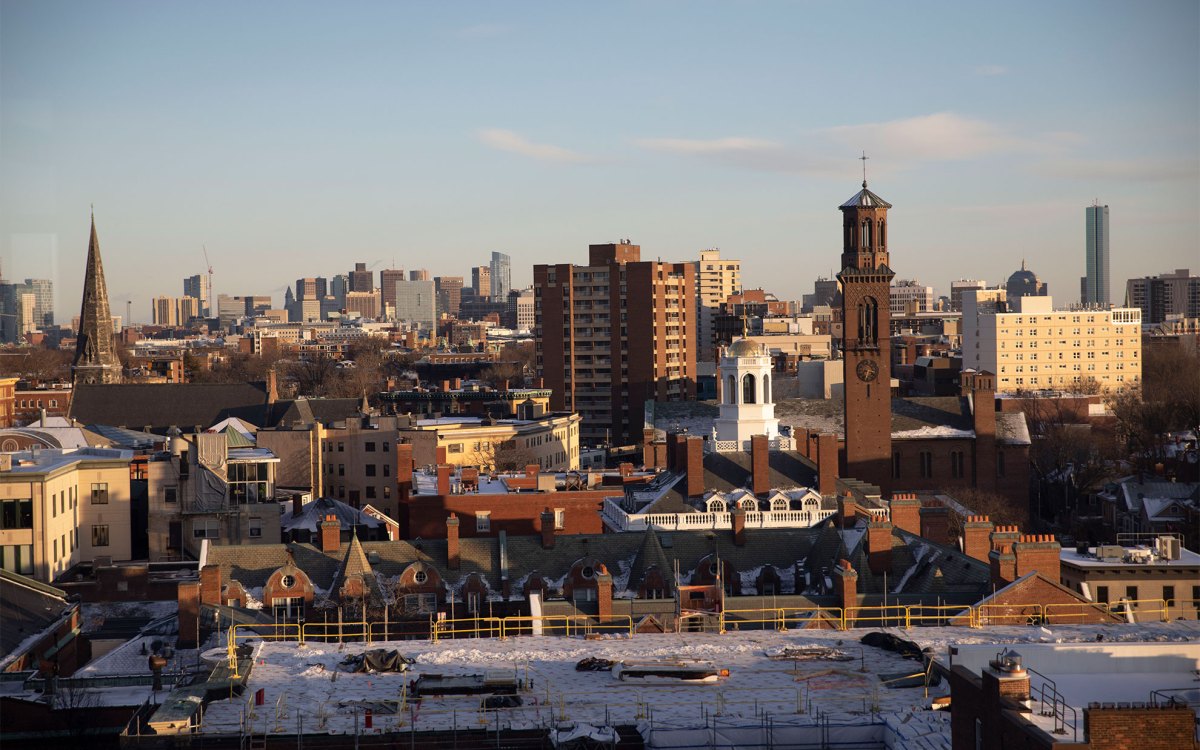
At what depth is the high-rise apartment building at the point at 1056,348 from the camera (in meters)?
166

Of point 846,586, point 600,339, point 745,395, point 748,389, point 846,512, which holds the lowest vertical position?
point 846,586

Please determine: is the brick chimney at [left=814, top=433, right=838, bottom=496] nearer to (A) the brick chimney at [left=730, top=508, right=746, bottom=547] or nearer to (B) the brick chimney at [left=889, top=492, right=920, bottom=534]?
(B) the brick chimney at [left=889, top=492, right=920, bottom=534]

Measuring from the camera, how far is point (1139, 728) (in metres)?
20.2

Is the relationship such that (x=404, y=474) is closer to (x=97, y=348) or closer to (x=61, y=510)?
(x=61, y=510)

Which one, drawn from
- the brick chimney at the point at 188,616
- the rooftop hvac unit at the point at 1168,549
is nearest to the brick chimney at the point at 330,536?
the brick chimney at the point at 188,616

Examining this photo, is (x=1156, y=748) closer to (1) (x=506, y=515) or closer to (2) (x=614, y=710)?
(2) (x=614, y=710)

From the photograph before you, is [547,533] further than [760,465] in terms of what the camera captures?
No

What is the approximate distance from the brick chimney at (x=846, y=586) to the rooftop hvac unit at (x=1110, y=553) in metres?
8.86

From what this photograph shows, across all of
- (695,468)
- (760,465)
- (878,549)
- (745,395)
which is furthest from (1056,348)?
(878,549)

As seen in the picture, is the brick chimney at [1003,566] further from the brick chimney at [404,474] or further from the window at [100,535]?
the window at [100,535]

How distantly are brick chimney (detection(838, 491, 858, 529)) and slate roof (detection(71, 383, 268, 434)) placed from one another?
223 ft

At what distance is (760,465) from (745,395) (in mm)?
12655

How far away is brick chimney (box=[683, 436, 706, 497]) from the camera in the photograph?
2357 inches

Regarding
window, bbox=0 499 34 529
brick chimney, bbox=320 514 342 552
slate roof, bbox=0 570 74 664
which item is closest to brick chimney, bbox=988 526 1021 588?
brick chimney, bbox=320 514 342 552
